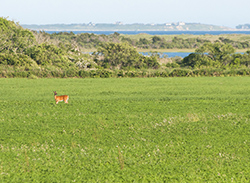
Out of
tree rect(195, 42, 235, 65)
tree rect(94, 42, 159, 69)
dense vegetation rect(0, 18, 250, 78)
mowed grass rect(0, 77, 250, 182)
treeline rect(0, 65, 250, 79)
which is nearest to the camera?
mowed grass rect(0, 77, 250, 182)

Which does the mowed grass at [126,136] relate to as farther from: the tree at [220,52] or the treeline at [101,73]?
the tree at [220,52]

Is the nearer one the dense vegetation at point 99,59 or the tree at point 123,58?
the dense vegetation at point 99,59

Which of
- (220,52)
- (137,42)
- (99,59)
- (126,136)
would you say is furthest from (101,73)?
(137,42)

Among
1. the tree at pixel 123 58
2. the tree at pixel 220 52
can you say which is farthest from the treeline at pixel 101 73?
the tree at pixel 220 52

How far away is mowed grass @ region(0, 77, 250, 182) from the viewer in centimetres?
967

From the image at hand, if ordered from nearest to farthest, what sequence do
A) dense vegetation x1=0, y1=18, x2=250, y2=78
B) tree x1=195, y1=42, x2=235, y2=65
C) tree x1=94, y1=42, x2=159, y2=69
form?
dense vegetation x1=0, y1=18, x2=250, y2=78
tree x1=94, y1=42, x2=159, y2=69
tree x1=195, y1=42, x2=235, y2=65

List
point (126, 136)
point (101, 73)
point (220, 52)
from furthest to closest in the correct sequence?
point (220, 52), point (101, 73), point (126, 136)

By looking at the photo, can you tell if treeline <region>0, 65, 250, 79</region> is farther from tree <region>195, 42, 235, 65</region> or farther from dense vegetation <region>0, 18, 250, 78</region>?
tree <region>195, 42, 235, 65</region>

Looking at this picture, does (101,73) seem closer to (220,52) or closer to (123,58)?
(123,58)

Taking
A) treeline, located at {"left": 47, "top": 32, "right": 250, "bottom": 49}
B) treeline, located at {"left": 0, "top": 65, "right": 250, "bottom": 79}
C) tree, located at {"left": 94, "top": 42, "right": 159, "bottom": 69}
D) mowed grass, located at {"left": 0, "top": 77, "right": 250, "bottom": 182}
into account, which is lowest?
treeline, located at {"left": 47, "top": 32, "right": 250, "bottom": 49}

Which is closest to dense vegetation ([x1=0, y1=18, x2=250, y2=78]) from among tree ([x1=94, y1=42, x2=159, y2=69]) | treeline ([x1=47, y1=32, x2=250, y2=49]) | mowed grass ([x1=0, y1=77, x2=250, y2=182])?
A: tree ([x1=94, y1=42, x2=159, y2=69])

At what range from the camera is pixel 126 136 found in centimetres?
1306

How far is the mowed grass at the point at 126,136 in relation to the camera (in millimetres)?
9672

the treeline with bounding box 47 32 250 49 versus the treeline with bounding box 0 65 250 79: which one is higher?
the treeline with bounding box 0 65 250 79
